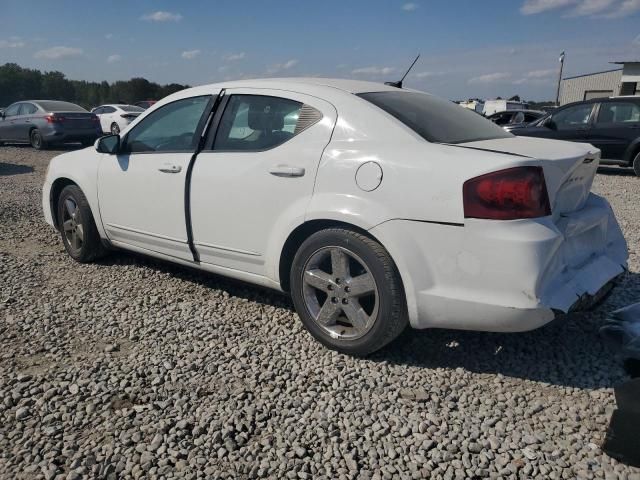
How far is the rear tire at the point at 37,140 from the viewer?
15258mm

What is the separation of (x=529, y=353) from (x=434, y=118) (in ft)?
5.03

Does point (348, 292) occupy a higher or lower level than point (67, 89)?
lower

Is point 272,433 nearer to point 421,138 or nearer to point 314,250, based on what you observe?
point 314,250

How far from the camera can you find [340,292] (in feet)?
10.2

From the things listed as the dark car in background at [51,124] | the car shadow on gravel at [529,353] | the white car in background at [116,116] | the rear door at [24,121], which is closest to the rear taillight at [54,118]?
the dark car in background at [51,124]

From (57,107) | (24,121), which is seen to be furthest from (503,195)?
(24,121)

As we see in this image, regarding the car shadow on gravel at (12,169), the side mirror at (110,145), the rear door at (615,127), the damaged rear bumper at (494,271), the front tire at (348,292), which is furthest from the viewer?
the car shadow on gravel at (12,169)

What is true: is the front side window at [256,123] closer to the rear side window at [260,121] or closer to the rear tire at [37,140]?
the rear side window at [260,121]

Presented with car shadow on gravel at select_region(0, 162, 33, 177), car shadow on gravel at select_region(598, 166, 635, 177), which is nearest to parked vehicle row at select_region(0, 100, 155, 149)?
car shadow on gravel at select_region(0, 162, 33, 177)

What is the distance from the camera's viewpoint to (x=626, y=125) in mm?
10734

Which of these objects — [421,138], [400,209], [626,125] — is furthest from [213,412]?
[626,125]

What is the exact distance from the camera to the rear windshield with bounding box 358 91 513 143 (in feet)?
10.2

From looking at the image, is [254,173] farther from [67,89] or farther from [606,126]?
[67,89]

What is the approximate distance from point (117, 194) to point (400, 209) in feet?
8.31
